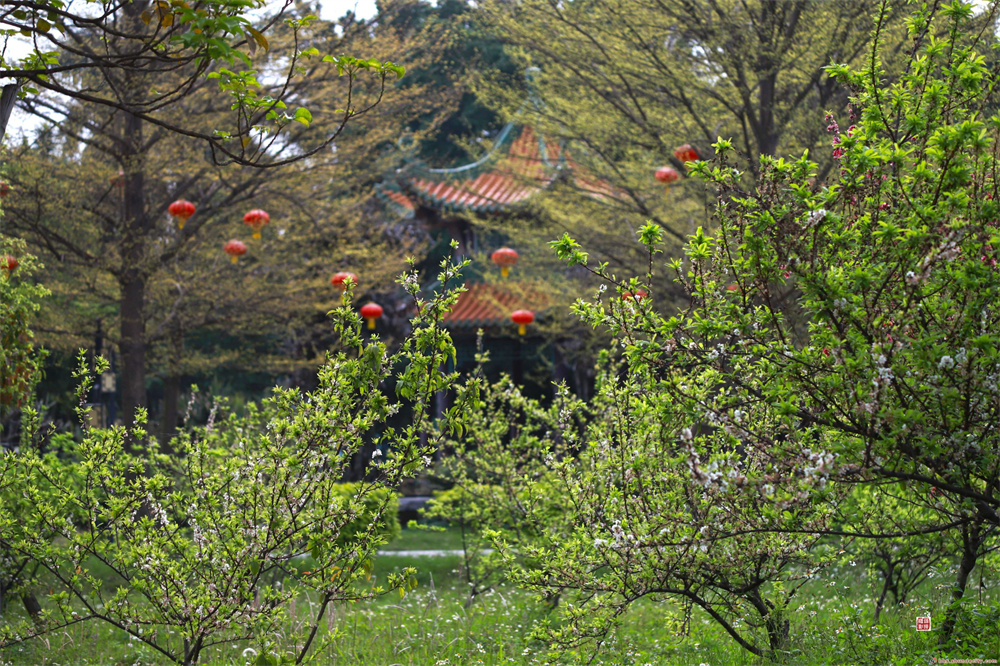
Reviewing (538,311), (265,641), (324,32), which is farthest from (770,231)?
(538,311)

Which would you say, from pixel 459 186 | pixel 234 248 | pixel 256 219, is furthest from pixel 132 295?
pixel 459 186

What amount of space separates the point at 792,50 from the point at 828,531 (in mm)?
5994

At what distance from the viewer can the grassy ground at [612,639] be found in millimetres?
3773

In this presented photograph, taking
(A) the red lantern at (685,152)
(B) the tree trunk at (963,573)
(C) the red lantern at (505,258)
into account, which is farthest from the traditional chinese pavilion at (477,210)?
(B) the tree trunk at (963,573)

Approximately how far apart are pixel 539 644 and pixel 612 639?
139 cm

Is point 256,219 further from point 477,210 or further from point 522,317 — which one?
point 477,210

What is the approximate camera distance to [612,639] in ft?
14.4

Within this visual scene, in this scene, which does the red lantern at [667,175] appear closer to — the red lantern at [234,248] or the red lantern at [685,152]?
the red lantern at [685,152]

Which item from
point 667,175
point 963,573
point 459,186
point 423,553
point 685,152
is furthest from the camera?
point 459,186

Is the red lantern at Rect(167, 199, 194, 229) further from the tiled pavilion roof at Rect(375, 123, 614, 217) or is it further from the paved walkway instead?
the tiled pavilion roof at Rect(375, 123, 614, 217)

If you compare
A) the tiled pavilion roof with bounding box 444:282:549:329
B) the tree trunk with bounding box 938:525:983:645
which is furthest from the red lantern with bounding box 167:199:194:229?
the tree trunk with bounding box 938:525:983:645

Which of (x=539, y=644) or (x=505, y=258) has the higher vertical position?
(x=505, y=258)

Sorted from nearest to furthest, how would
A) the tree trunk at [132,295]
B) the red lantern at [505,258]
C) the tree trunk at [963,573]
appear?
the tree trunk at [963,573]
the tree trunk at [132,295]
the red lantern at [505,258]

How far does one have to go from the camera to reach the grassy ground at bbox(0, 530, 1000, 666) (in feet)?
12.4
